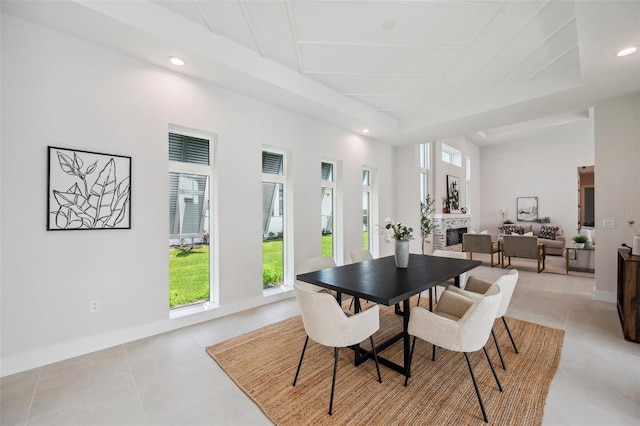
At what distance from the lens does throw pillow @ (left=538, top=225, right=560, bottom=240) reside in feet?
28.1

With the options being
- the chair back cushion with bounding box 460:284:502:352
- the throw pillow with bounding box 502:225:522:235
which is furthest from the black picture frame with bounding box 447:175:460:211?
the chair back cushion with bounding box 460:284:502:352

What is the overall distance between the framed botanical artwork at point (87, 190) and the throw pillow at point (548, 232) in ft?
35.8

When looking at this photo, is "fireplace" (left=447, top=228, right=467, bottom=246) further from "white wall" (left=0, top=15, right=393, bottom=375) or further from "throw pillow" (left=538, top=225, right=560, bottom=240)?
"white wall" (left=0, top=15, right=393, bottom=375)

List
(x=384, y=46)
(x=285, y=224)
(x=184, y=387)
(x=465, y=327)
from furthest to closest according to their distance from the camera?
1. (x=285, y=224)
2. (x=384, y=46)
3. (x=184, y=387)
4. (x=465, y=327)

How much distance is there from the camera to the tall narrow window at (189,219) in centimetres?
327

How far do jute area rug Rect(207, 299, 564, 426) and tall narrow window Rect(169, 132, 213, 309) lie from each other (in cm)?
106

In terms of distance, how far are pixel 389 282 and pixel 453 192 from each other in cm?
764

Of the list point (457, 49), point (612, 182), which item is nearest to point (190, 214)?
point (457, 49)

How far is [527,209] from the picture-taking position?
965 centimetres

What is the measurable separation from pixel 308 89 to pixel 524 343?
386 centimetres

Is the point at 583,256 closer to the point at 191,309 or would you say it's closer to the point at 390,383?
the point at 390,383

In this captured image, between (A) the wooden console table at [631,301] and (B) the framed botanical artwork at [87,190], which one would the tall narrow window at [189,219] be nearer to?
(B) the framed botanical artwork at [87,190]

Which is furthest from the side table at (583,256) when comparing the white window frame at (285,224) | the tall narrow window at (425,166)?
the white window frame at (285,224)

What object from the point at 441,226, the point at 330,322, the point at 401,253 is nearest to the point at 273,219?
the point at 401,253
